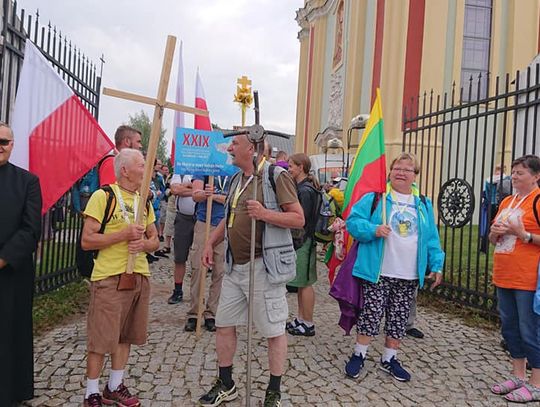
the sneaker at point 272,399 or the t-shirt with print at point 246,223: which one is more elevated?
the t-shirt with print at point 246,223

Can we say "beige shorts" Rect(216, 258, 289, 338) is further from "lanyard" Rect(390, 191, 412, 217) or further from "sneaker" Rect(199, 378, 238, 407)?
"lanyard" Rect(390, 191, 412, 217)

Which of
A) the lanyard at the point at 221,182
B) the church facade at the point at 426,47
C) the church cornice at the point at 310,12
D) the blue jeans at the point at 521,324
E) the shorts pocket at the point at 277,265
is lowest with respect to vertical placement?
the blue jeans at the point at 521,324

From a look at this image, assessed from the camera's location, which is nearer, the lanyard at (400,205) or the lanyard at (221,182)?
the lanyard at (400,205)

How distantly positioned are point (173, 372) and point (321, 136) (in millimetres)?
18815

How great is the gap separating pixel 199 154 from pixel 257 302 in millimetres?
2069

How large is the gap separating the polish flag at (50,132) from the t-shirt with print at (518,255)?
3424 millimetres

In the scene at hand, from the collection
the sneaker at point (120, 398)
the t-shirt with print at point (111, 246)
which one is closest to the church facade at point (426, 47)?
the t-shirt with print at point (111, 246)

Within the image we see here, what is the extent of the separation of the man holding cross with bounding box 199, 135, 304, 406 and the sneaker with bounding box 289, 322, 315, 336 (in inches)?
62.1

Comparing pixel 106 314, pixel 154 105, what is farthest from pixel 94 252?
pixel 154 105

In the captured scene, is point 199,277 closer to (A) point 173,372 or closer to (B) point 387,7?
(A) point 173,372

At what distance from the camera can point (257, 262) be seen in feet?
10.6

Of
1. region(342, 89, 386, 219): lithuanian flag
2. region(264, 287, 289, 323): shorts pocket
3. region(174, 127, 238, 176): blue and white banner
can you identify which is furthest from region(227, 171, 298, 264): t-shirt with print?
region(174, 127, 238, 176): blue and white banner

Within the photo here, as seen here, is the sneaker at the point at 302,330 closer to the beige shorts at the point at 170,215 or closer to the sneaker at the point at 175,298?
the sneaker at the point at 175,298

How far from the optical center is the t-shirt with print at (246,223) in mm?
3193
